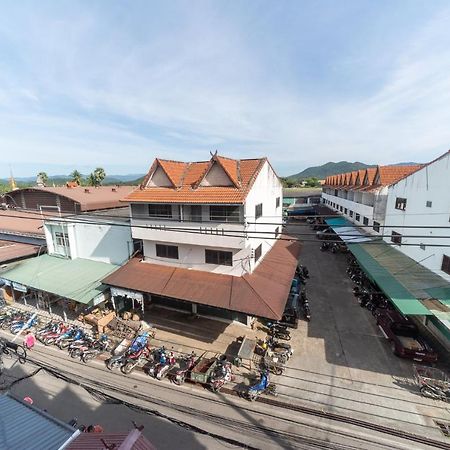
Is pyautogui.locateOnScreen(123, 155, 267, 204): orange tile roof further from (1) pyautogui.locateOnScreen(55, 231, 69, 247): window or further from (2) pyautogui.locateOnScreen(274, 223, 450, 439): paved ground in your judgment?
(1) pyautogui.locateOnScreen(55, 231, 69, 247): window

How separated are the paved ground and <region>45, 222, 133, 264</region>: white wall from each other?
51.5 ft

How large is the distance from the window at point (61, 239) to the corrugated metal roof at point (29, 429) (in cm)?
1877

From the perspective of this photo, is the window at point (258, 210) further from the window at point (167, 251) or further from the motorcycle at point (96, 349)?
the motorcycle at point (96, 349)

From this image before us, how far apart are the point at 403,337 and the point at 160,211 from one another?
1878 cm

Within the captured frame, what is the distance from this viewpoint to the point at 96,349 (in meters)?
16.8

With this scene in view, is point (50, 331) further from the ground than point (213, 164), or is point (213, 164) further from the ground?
point (213, 164)

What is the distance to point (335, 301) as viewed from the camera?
23.4 metres

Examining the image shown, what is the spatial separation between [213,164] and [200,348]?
12732 mm

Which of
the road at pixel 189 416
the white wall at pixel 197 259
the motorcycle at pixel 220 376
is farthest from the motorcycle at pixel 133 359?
the white wall at pixel 197 259

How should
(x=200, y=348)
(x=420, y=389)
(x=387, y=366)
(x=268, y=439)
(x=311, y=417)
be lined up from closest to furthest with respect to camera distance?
(x=268, y=439)
(x=311, y=417)
(x=420, y=389)
(x=387, y=366)
(x=200, y=348)

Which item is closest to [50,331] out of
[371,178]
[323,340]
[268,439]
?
[268,439]


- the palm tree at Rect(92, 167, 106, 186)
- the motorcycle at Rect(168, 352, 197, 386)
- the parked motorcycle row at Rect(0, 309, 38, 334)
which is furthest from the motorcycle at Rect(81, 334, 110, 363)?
the palm tree at Rect(92, 167, 106, 186)

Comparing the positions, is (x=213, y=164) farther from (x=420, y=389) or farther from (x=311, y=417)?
(x=420, y=389)

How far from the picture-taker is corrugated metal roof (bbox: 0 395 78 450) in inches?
263
